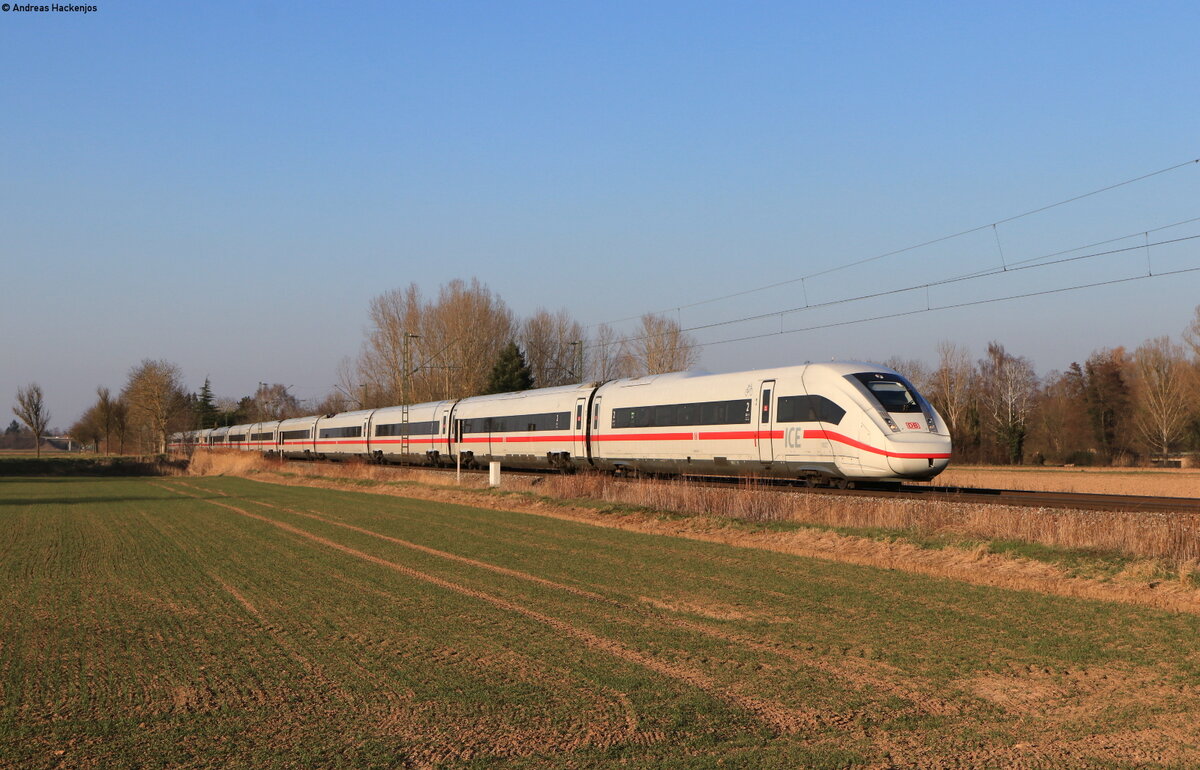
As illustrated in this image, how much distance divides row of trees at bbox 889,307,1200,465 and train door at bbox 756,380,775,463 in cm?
5206

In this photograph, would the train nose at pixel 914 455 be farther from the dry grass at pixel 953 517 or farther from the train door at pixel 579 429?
the train door at pixel 579 429

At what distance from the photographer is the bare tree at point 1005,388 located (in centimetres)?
8682

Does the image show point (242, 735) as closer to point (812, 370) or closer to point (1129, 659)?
point (1129, 659)

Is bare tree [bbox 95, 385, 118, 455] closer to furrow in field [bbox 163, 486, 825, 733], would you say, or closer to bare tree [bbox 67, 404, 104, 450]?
bare tree [bbox 67, 404, 104, 450]

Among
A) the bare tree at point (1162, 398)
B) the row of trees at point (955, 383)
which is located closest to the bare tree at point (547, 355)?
the row of trees at point (955, 383)

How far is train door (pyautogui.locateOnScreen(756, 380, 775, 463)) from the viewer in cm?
2539

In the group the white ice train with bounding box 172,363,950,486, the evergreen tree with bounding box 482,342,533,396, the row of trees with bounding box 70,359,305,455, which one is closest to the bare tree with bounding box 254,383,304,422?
the row of trees with bounding box 70,359,305,455

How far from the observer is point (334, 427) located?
63062 mm

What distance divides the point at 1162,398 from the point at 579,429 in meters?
62.4

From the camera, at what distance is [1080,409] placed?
83.1 metres

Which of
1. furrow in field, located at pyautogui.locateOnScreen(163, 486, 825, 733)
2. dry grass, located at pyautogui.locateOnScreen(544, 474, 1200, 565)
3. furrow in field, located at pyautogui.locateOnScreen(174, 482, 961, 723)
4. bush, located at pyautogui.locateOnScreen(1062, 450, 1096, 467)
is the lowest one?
bush, located at pyautogui.locateOnScreen(1062, 450, 1096, 467)

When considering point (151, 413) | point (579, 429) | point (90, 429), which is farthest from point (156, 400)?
point (579, 429)

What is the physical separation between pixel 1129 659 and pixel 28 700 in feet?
29.5

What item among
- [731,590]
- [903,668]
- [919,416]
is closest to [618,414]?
[919,416]
